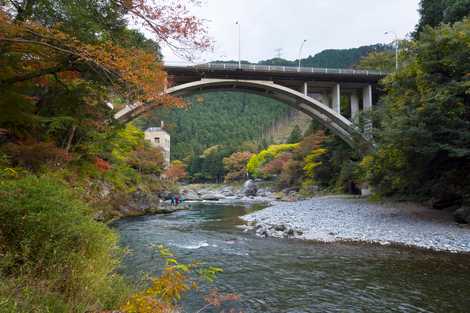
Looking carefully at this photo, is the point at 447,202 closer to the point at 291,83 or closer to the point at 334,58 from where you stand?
the point at 291,83

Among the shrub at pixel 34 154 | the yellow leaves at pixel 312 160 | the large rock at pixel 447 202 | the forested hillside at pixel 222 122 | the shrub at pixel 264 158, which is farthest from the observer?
the forested hillside at pixel 222 122

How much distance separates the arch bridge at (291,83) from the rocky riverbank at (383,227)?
653 cm

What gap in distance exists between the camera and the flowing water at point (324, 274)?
4527 millimetres

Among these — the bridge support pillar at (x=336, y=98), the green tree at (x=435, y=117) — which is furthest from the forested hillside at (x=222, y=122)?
the green tree at (x=435, y=117)

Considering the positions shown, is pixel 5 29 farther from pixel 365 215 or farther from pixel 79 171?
Answer: pixel 365 215

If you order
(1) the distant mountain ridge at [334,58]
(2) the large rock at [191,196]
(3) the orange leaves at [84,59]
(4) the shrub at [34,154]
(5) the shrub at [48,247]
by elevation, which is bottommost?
(2) the large rock at [191,196]

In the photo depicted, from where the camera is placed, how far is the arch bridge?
1938 centimetres

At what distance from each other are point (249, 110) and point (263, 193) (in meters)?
58.9

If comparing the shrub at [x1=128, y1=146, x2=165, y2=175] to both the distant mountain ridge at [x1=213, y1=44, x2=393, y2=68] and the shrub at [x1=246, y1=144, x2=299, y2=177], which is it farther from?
the distant mountain ridge at [x1=213, y1=44, x2=393, y2=68]

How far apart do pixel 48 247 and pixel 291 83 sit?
21071 mm

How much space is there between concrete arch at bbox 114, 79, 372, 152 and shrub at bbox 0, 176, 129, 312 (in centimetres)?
1553

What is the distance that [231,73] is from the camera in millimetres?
19984

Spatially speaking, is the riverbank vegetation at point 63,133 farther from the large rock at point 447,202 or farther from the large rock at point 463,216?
the large rock at point 447,202

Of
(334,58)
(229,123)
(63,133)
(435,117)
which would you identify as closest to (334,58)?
(334,58)
